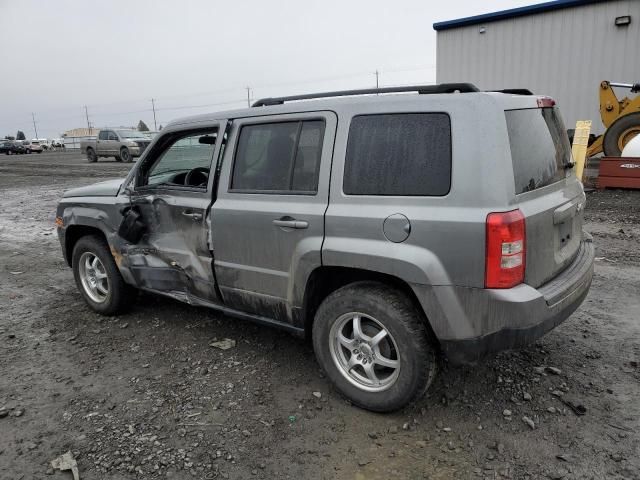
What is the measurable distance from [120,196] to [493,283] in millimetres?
3216

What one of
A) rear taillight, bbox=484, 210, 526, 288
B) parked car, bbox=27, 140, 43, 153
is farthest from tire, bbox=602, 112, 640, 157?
parked car, bbox=27, 140, 43, 153

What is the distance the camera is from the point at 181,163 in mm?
4262

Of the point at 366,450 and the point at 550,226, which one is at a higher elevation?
the point at 550,226

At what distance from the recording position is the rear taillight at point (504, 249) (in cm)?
251

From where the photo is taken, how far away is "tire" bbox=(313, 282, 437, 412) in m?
2.83

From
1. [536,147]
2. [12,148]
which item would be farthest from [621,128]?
[12,148]

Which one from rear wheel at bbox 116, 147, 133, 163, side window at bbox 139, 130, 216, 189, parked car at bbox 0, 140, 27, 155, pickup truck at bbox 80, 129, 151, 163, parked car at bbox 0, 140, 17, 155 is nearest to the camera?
side window at bbox 139, 130, 216, 189

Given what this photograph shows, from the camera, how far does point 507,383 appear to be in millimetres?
3338

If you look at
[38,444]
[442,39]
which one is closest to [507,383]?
[38,444]

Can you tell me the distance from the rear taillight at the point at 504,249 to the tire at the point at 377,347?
0.51m

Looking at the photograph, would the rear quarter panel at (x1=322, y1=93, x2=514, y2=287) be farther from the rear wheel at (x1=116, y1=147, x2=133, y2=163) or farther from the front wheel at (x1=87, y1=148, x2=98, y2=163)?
the front wheel at (x1=87, y1=148, x2=98, y2=163)

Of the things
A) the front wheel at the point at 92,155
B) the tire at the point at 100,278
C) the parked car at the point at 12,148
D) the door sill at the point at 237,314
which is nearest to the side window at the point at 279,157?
the door sill at the point at 237,314

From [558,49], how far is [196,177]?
1486 cm

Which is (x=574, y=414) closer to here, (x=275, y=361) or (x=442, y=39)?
(x=275, y=361)
